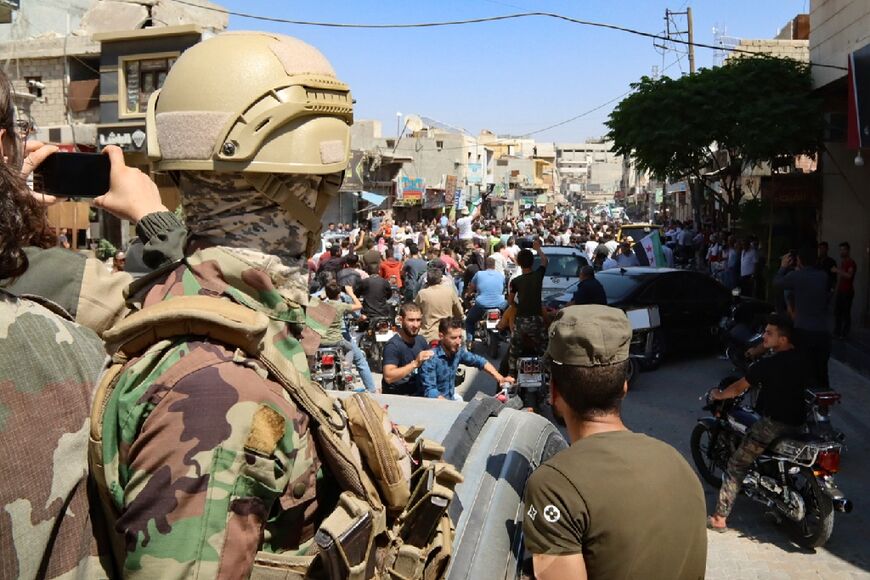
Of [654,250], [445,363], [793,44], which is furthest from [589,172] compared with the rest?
[445,363]

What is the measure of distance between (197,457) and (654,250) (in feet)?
59.1

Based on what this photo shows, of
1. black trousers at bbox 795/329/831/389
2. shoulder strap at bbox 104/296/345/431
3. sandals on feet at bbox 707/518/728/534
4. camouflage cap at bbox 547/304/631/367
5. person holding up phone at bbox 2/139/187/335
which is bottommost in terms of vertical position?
sandals on feet at bbox 707/518/728/534

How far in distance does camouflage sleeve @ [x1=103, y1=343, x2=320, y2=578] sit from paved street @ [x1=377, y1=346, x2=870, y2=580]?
15.8 ft

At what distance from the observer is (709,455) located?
683cm

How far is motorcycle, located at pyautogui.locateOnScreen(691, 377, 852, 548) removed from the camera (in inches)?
222

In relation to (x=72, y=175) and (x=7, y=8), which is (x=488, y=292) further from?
(x=7, y=8)

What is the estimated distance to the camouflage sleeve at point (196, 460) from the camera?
1.31 metres

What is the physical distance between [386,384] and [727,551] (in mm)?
2986

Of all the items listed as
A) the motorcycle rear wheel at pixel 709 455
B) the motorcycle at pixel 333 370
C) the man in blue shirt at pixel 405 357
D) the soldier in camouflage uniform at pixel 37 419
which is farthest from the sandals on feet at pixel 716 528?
the soldier in camouflage uniform at pixel 37 419

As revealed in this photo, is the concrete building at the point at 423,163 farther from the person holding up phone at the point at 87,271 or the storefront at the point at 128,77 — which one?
the person holding up phone at the point at 87,271

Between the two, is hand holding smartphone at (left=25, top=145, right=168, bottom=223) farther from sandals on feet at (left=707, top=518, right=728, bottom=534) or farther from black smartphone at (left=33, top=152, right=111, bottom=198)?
sandals on feet at (left=707, top=518, right=728, bottom=534)

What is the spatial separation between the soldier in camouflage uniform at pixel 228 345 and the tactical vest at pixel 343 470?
0.08 feet

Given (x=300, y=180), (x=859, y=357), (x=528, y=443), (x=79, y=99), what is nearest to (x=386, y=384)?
(x=528, y=443)

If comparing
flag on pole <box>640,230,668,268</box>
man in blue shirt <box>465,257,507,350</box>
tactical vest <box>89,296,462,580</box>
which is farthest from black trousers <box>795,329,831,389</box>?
flag on pole <box>640,230,668,268</box>
